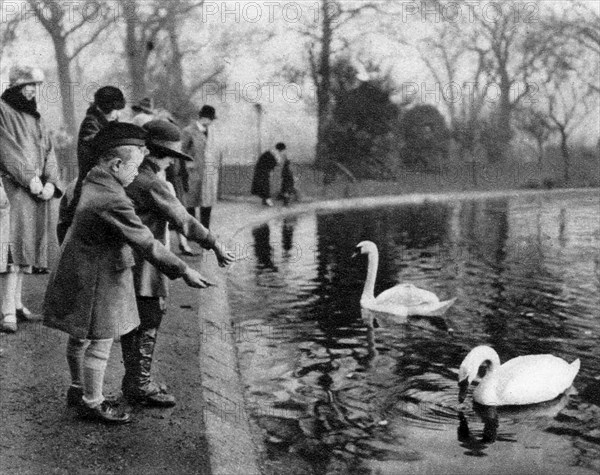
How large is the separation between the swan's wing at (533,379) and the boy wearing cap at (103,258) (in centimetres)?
224

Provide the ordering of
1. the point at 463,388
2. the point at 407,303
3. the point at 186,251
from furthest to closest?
1. the point at 186,251
2. the point at 407,303
3. the point at 463,388

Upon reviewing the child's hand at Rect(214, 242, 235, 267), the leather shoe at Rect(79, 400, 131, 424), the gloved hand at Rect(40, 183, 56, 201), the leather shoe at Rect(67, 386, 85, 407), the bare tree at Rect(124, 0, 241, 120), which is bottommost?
the leather shoe at Rect(79, 400, 131, 424)

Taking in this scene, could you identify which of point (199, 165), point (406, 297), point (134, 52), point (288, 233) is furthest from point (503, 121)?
point (406, 297)

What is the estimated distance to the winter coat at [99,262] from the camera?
4.63 m

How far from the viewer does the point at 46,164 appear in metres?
6.95

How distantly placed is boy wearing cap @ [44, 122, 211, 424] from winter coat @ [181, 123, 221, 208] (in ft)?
23.3

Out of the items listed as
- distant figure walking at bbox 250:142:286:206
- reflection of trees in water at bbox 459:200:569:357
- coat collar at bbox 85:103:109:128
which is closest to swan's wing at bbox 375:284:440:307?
reflection of trees in water at bbox 459:200:569:357

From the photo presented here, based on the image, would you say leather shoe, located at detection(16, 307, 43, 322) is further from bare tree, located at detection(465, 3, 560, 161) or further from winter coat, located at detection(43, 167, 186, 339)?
bare tree, located at detection(465, 3, 560, 161)

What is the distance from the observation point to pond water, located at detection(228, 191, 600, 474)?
16.4 ft

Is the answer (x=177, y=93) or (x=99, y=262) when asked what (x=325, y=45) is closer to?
(x=177, y=93)

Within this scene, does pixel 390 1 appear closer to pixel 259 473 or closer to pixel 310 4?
pixel 310 4

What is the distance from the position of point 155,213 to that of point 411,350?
9.84 ft

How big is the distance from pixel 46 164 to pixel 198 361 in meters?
1.90

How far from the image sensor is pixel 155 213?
5207 mm
